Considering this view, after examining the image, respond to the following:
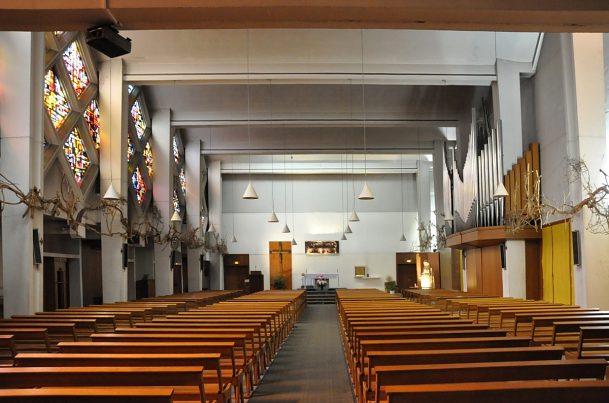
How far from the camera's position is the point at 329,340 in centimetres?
1126

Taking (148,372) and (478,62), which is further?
(478,62)

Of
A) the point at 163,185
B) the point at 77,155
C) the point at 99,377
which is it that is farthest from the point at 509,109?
the point at 99,377

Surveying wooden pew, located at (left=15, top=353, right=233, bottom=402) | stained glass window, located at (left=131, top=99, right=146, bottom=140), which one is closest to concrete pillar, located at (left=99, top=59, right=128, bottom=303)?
stained glass window, located at (left=131, top=99, right=146, bottom=140)

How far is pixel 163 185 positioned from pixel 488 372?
1648 centimetres

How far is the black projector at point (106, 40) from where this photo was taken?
208 inches

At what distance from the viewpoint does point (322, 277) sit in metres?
27.9

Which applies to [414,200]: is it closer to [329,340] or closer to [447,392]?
[329,340]

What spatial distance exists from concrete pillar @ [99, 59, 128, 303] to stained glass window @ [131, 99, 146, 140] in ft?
9.97

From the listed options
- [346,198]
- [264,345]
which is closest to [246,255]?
[346,198]

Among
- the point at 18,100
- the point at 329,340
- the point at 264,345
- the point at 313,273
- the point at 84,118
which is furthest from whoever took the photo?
the point at 313,273

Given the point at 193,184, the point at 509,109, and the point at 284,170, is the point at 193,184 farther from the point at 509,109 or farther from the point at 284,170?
the point at 509,109

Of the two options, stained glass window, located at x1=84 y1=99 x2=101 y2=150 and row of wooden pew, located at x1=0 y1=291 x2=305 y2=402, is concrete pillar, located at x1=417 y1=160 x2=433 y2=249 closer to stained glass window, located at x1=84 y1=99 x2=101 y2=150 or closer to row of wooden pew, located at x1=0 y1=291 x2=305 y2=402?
stained glass window, located at x1=84 y1=99 x2=101 y2=150

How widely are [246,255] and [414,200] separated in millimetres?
8552

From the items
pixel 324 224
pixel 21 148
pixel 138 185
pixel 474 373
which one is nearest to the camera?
pixel 474 373
